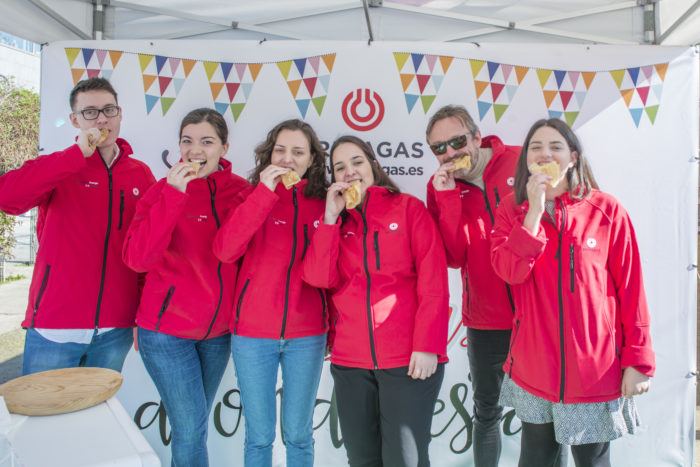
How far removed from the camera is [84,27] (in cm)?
348

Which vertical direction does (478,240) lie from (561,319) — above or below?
above

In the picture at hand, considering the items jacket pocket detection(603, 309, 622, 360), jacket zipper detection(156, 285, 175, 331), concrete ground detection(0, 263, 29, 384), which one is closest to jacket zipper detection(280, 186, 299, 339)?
jacket zipper detection(156, 285, 175, 331)

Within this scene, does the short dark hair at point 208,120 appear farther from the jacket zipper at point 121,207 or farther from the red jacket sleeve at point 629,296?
the red jacket sleeve at point 629,296

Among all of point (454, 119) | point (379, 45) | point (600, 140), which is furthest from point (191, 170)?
point (600, 140)

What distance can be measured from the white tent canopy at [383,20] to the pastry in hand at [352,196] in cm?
164

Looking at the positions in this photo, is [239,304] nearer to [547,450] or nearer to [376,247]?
[376,247]

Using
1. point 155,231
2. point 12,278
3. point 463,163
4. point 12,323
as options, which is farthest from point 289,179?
point 12,278

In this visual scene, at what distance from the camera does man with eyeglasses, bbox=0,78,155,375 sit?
240 cm

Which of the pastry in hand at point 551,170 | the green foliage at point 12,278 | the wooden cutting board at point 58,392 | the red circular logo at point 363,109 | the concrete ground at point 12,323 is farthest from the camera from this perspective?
the green foliage at point 12,278

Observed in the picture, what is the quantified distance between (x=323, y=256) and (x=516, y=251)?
34.0 inches

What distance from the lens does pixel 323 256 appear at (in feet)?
7.51

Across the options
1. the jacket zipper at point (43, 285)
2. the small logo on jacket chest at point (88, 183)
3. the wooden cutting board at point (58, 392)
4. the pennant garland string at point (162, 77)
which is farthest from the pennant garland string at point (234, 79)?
the wooden cutting board at point (58, 392)

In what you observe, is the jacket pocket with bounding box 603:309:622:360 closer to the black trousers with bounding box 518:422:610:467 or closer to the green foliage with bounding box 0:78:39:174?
the black trousers with bounding box 518:422:610:467

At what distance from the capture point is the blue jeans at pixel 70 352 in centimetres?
245
